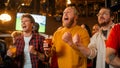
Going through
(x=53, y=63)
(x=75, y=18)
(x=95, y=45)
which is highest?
(x=75, y=18)

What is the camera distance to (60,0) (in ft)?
42.3

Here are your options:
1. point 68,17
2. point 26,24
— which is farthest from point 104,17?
point 26,24

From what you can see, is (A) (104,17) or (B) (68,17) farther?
(A) (104,17)

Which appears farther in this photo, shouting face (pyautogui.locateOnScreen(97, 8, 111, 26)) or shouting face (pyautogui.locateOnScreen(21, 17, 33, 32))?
shouting face (pyautogui.locateOnScreen(97, 8, 111, 26))

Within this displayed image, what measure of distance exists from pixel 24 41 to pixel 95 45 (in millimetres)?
818

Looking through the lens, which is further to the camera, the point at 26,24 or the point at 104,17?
the point at 104,17

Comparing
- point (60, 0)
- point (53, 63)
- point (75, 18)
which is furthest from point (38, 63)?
point (60, 0)

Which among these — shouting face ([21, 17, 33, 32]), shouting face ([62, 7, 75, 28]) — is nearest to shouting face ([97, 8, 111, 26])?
shouting face ([62, 7, 75, 28])

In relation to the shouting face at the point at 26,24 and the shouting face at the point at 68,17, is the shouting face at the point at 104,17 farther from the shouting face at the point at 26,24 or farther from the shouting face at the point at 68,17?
the shouting face at the point at 26,24

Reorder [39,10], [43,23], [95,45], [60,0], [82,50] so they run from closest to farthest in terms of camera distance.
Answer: [82,50] < [95,45] < [43,23] < [39,10] < [60,0]

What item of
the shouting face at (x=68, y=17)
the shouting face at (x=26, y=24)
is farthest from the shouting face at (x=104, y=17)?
the shouting face at (x=26, y=24)

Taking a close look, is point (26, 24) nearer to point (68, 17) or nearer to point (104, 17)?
point (68, 17)

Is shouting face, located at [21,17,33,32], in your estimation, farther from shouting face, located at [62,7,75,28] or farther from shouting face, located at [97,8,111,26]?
shouting face, located at [97,8,111,26]

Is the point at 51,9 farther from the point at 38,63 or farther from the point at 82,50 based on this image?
the point at 82,50
